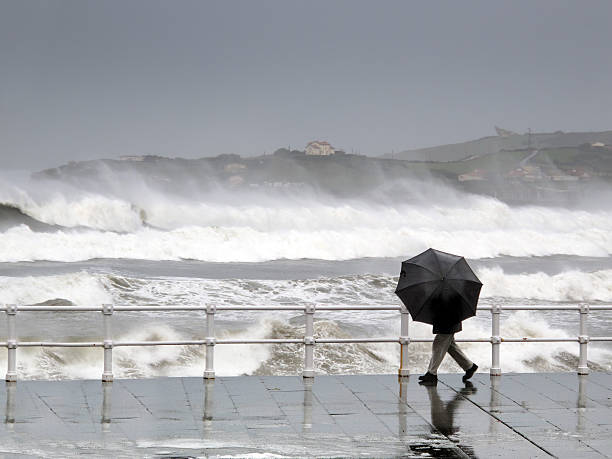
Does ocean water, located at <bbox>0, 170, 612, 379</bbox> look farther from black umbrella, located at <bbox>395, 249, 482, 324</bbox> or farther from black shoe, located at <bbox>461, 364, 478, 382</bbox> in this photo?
black umbrella, located at <bbox>395, 249, 482, 324</bbox>

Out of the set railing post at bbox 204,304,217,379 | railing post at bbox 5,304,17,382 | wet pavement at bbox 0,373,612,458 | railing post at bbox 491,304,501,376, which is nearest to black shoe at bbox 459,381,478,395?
wet pavement at bbox 0,373,612,458

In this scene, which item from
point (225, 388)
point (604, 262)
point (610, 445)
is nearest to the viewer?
point (610, 445)

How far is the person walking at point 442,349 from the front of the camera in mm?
11547

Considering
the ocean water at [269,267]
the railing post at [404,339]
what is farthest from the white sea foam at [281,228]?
the railing post at [404,339]

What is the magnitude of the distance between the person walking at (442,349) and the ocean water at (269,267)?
652 centimetres

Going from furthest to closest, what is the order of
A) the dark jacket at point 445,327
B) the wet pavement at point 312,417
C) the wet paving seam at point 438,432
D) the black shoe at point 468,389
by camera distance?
the dark jacket at point 445,327, the black shoe at point 468,389, the wet pavement at point 312,417, the wet paving seam at point 438,432

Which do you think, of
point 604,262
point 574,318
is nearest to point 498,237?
point 604,262

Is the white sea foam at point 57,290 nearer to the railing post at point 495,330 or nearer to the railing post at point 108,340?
the railing post at point 108,340

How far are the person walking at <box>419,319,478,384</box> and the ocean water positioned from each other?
6.52 m

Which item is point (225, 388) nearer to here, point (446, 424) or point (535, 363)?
point (446, 424)

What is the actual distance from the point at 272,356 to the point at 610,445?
37.4 ft

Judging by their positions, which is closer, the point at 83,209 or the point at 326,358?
the point at 326,358

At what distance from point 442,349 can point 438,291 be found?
835 mm

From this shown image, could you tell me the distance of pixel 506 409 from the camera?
410 inches
